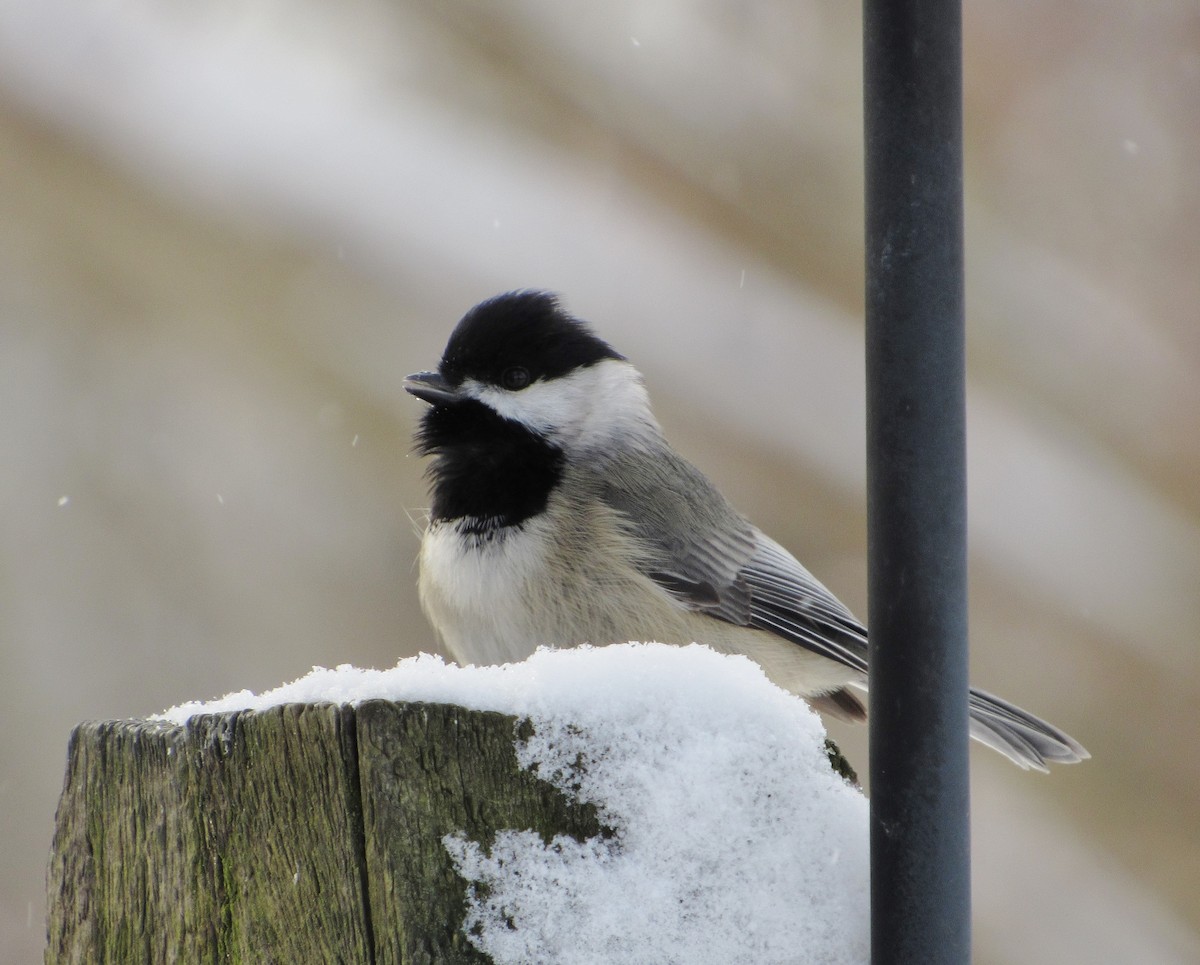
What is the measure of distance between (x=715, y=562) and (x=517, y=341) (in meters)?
0.74

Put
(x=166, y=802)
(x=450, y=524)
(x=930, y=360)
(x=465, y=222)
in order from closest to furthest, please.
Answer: (x=930, y=360) → (x=166, y=802) → (x=450, y=524) → (x=465, y=222)

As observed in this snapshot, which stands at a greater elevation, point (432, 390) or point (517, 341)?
point (517, 341)

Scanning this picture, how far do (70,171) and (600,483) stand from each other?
4.33m

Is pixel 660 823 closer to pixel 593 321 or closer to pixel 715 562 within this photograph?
pixel 715 562

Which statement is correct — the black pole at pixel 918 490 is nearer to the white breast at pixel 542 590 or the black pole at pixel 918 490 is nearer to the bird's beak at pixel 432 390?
the white breast at pixel 542 590

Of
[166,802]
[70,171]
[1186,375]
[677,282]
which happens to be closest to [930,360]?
[166,802]

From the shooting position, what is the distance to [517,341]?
3.04 m

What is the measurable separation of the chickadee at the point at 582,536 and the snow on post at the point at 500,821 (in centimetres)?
134

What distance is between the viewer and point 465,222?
6074mm

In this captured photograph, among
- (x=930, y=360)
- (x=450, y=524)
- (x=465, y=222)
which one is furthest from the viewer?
(x=465, y=222)

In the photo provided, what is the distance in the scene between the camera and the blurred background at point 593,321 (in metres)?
Answer: 5.97

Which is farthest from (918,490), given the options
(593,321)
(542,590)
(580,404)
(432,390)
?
(593,321)

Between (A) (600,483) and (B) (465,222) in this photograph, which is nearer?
(A) (600,483)

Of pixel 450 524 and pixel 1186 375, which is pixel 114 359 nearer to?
pixel 450 524
